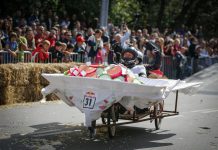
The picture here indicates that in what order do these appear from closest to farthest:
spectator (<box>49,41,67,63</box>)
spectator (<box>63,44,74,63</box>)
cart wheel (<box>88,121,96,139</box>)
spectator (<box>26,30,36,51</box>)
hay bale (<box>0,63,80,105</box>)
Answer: cart wheel (<box>88,121,96,139</box>)
hay bale (<box>0,63,80,105</box>)
spectator (<box>49,41,67,63</box>)
spectator (<box>26,30,36,51</box>)
spectator (<box>63,44,74,63</box>)

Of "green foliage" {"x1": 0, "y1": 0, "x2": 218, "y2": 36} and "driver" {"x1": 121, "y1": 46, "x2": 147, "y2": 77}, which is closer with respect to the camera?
"driver" {"x1": 121, "y1": 46, "x2": 147, "y2": 77}

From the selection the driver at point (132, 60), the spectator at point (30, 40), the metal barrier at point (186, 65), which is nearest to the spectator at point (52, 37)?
the spectator at point (30, 40)

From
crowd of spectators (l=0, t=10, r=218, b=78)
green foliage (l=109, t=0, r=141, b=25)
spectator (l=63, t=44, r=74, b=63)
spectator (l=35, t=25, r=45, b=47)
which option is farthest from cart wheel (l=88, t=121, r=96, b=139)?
green foliage (l=109, t=0, r=141, b=25)

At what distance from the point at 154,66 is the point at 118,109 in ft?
7.27

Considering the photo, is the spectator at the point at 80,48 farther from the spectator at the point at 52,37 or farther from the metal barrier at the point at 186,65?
the metal barrier at the point at 186,65

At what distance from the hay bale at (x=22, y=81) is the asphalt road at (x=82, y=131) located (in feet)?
1.24

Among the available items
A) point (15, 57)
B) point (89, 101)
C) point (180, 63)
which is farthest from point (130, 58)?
point (180, 63)

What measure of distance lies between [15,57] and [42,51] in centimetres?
87

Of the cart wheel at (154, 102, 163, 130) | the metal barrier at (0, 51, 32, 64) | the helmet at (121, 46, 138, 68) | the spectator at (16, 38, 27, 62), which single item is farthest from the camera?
the spectator at (16, 38, 27, 62)

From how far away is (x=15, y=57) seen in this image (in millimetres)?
17547

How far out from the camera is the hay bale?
1538 centimetres

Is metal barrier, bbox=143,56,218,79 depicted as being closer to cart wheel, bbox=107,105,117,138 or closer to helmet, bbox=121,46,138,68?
helmet, bbox=121,46,138,68

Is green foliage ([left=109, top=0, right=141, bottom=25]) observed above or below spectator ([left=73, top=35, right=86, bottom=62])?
above

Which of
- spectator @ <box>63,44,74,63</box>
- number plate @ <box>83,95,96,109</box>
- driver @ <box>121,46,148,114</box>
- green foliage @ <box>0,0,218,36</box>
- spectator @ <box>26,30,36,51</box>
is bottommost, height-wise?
number plate @ <box>83,95,96,109</box>
